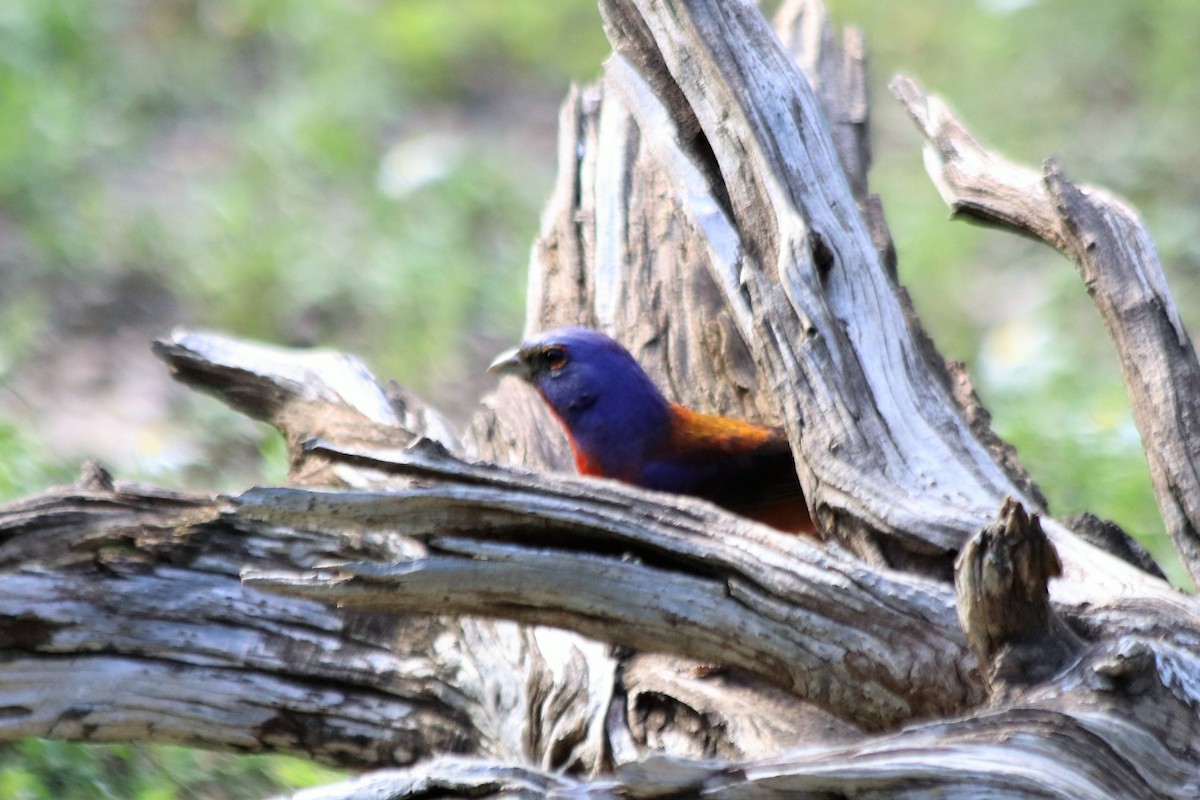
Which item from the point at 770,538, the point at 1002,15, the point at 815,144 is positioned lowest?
the point at 770,538

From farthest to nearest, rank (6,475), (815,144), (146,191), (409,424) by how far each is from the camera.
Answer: (146,191)
(6,475)
(409,424)
(815,144)

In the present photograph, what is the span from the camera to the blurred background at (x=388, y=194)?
19.8ft

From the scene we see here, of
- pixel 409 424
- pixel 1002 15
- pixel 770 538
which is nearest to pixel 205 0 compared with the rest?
pixel 1002 15

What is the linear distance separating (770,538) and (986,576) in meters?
0.47

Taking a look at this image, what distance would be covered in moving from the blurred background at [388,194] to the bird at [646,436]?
1.62m

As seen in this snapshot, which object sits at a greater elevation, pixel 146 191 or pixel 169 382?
pixel 146 191

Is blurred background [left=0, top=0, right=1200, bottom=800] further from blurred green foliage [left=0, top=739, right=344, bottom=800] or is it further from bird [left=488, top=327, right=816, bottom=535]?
bird [left=488, top=327, right=816, bottom=535]

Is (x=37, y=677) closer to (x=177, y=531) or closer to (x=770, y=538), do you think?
(x=177, y=531)

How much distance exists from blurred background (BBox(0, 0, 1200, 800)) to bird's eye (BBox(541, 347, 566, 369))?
62.5 inches

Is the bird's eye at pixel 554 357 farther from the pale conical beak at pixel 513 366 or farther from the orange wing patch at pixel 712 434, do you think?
the orange wing patch at pixel 712 434

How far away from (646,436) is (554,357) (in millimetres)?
364

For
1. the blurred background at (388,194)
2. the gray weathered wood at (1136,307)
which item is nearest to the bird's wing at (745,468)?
the gray weathered wood at (1136,307)

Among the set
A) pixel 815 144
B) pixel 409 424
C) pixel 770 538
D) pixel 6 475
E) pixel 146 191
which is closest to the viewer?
pixel 770 538

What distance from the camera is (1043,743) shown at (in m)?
2.06
